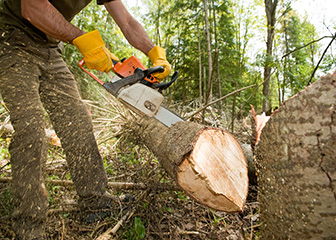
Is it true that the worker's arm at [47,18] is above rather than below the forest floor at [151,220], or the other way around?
above

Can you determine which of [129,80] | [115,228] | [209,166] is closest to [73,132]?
[129,80]

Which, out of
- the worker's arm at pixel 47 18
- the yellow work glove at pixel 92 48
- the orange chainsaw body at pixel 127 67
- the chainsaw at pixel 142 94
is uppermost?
the worker's arm at pixel 47 18

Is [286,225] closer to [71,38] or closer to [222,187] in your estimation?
[222,187]

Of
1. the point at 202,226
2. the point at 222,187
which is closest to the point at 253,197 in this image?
the point at 202,226

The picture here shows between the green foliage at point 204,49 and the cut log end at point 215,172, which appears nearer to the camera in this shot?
the cut log end at point 215,172

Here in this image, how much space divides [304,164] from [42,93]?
6.98 ft

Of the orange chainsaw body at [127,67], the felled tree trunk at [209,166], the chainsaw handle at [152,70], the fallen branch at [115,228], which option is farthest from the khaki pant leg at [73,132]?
the felled tree trunk at [209,166]

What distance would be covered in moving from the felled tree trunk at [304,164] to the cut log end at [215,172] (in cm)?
28

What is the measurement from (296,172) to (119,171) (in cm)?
227

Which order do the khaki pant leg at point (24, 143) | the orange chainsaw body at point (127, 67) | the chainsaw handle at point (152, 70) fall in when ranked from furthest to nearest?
the orange chainsaw body at point (127, 67), the chainsaw handle at point (152, 70), the khaki pant leg at point (24, 143)

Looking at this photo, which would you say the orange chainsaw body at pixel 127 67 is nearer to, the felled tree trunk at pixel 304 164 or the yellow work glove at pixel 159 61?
the yellow work glove at pixel 159 61

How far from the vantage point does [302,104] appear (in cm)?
89

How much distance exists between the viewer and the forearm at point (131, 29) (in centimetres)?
224

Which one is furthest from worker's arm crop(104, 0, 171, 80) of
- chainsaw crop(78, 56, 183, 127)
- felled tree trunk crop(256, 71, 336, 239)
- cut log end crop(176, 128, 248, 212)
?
felled tree trunk crop(256, 71, 336, 239)
